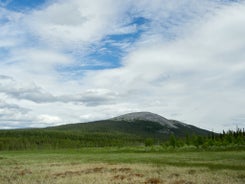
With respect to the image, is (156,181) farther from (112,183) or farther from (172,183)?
(112,183)

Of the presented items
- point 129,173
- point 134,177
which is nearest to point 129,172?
point 129,173

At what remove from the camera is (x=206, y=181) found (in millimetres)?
23281

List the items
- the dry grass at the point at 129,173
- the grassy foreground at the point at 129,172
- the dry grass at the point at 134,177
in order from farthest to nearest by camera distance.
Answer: the grassy foreground at the point at 129,172 → the dry grass at the point at 129,173 → the dry grass at the point at 134,177

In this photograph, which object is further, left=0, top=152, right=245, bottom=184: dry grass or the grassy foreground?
the grassy foreground

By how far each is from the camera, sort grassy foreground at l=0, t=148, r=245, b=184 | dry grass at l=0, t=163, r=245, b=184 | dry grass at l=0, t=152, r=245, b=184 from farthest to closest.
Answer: grassy foreground at l=0, t=148, r=245, b=184
dry grass at l=0, t=152, r=245, b=184
dry grass at l=0, t=163, r=245, b=184

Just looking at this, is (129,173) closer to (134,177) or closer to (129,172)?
(129,172)

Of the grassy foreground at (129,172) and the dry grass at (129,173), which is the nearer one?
the dry grass at (129,173)

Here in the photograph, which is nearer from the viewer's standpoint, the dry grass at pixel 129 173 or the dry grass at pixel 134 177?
the dry grass at pixel 134 177

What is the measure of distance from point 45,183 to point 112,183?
15.1ft

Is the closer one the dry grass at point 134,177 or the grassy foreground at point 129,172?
the dry grass at point 134,177

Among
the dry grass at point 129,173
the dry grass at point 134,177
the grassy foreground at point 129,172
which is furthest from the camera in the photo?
the grassy foreground at point 129,172

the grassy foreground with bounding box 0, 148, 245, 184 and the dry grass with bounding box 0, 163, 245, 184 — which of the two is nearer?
the dry grass with bounding box 0, 163, 245, 184

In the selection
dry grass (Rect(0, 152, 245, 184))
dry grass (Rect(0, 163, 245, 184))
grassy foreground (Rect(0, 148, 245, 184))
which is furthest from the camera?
grassy foreground (Rect(0, 148, 245, 184))

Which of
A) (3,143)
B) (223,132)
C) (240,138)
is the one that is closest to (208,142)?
(240,138)
